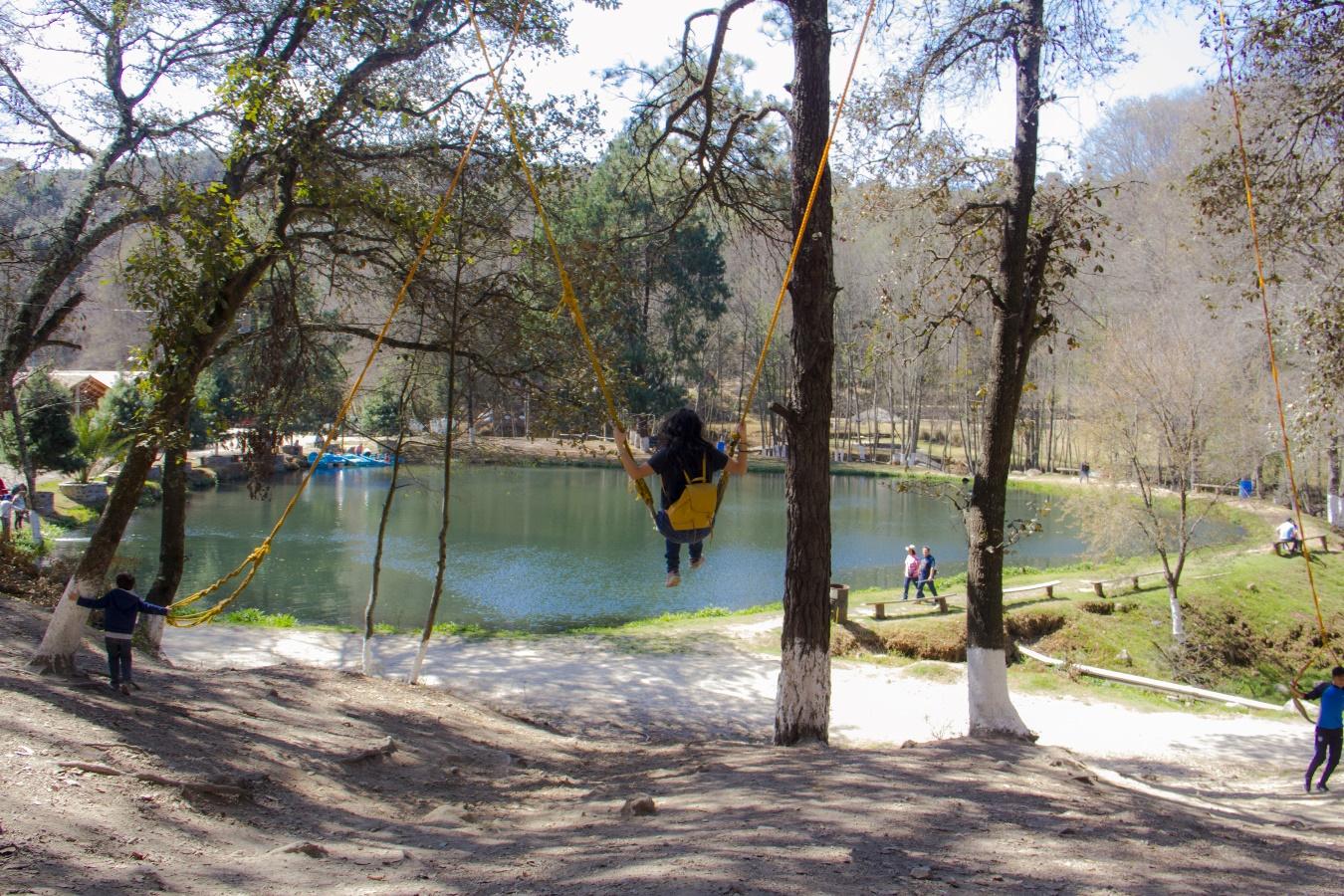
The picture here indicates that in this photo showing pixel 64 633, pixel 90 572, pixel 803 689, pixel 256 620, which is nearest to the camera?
pixel 64 633

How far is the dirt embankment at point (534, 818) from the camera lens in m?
3.92

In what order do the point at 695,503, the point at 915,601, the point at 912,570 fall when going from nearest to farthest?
the point at 695,503, the point at 915,601, the point at 912,570

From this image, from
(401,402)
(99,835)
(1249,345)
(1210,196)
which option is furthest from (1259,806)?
(1249,345)

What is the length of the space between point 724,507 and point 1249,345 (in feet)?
63.6

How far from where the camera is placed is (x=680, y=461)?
668 cm

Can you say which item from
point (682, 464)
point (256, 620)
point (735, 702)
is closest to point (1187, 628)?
point (735, 702)

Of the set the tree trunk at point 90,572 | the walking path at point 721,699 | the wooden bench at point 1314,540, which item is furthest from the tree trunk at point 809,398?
the wooden bench at point 1314,540

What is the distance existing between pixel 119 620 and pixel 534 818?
3.66 metres

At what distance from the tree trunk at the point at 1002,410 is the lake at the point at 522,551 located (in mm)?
4298

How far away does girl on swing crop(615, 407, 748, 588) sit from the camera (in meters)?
6.62

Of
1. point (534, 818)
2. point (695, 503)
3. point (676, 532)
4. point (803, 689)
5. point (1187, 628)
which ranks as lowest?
point (1187, 628)

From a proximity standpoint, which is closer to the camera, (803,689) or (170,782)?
(170,782)

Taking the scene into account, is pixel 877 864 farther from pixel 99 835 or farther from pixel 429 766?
pixel 429 766

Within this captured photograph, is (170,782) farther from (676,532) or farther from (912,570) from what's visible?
(912,570)
